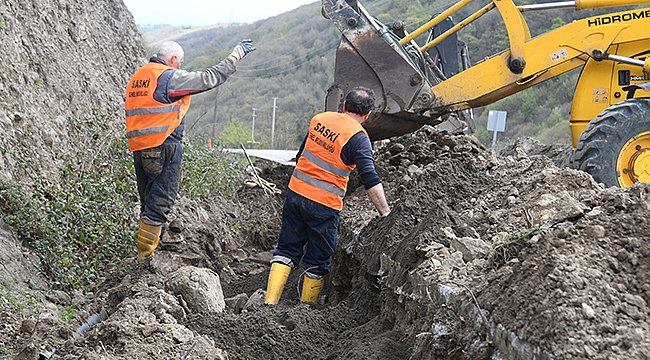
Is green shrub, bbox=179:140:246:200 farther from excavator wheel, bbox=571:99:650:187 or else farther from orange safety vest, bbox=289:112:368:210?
excavator wheel, bbox=571:99:650:187

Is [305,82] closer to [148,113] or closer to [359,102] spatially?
[148,113]

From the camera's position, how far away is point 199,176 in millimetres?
10781

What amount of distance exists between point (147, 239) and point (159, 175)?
657 millimetres

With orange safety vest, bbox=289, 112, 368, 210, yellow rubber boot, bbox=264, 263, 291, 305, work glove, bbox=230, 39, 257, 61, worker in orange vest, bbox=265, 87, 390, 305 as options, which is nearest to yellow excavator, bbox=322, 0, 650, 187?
work glove, bbox=230, 39, 257, 61

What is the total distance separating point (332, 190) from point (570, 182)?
1.90 meters

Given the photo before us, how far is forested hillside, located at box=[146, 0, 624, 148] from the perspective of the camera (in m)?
35.4

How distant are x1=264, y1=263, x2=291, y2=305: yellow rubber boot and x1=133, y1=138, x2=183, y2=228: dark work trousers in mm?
1636

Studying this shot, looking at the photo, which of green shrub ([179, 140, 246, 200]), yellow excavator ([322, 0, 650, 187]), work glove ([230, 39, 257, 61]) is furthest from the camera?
green shrub ([179, 140, 246, 200])

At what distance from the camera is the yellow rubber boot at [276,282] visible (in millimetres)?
5906

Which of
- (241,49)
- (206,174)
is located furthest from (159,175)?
(206,174)

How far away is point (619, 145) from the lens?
279 inches

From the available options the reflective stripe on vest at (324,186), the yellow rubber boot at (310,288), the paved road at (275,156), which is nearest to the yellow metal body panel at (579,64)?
the reflective stripe on vest at (324,186)

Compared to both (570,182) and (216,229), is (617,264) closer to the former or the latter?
(570,182)

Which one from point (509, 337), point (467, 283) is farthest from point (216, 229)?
point (509, 337)
